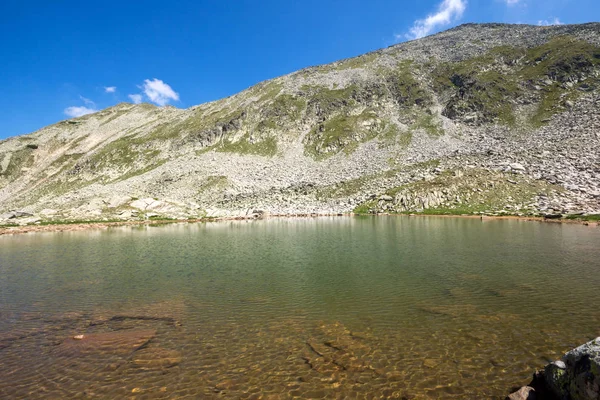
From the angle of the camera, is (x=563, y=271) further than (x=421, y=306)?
Yes

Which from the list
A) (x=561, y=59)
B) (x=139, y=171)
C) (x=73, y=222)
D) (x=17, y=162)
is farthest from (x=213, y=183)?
(x=561, y=59)

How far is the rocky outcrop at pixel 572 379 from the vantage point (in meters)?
6.59

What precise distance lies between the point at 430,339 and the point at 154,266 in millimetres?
21390

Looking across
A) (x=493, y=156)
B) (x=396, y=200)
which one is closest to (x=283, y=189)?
(x=396, y=200)

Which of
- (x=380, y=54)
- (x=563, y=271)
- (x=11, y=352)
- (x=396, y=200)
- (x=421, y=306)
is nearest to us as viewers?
(x=11, y=352)

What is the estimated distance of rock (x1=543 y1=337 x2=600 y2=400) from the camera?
21.5ft

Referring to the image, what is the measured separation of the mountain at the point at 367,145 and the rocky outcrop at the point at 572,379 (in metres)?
58.1

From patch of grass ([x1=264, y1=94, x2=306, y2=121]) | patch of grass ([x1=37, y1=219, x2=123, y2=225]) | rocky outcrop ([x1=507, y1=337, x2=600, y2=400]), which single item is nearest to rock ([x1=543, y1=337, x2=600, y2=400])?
rocky outcrop ([x1=507, y1=337, x2=600, y2=400])

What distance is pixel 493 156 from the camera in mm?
79688

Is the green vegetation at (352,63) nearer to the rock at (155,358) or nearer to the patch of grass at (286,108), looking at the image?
the patch of grass at (286,108)

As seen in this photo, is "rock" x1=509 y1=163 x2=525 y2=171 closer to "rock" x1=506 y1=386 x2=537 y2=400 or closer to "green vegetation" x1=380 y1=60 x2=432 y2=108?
"green vegetation" x1=380 y1=60 x2=432 y2=108

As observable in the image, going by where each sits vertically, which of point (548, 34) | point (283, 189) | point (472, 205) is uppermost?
point (548, 34)

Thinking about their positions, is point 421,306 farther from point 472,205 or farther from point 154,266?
point 472,205

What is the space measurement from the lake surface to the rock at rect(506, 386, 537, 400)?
921 mm
